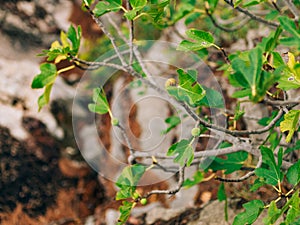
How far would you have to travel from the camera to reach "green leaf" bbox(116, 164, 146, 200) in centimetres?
105

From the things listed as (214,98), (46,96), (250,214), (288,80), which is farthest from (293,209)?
(46,96)

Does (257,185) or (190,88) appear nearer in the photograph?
(190,88)

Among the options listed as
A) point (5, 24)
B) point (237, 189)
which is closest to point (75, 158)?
point (5, 24)

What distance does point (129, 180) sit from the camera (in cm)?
110

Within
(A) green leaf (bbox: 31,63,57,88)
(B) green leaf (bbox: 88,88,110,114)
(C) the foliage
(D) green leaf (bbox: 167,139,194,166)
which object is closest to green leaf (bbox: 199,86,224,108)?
(C) the foliage

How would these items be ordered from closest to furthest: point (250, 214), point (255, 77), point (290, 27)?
point (255, 77)
point (290, 27)
point (250, 214)

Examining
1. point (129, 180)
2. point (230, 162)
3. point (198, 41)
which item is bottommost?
point (230, 162)

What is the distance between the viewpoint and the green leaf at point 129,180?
105cm

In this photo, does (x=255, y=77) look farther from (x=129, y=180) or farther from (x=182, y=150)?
(x=129, y=180)

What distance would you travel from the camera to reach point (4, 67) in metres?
2.46

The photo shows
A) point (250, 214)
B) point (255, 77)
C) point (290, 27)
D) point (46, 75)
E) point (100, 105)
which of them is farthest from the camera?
point (100, 105)

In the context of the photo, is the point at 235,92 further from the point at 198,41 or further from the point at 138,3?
the point at 138,3

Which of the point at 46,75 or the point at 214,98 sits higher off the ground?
the point at 46,75

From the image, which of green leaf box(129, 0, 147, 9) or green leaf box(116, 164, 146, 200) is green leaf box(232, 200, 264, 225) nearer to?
green leaf box(116, 164, 146, 200)
